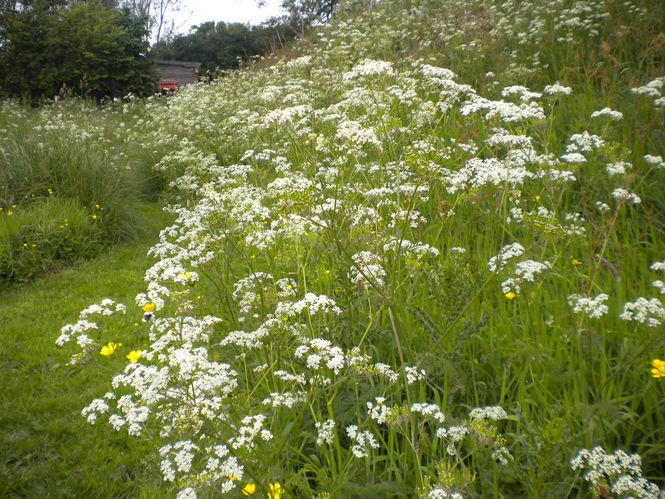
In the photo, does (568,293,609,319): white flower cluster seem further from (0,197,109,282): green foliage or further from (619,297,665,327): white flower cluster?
(0,197,109,282): green foliage

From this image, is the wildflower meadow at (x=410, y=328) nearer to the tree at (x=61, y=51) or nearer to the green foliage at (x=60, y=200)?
the green foliage at (x=60, y=200)

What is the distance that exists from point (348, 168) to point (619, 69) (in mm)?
4336

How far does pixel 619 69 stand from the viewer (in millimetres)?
5582

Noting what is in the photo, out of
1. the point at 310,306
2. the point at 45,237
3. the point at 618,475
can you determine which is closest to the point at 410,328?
the point at 310,306

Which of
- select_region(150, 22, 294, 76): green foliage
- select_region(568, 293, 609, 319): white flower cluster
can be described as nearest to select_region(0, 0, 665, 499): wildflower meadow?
select_region(568, 293, 609, 319): white flower cluster

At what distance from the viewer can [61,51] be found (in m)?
16.5

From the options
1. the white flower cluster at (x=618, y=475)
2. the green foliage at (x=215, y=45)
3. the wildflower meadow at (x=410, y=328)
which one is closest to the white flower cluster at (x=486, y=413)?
the wildflower meadow at (x=410, y=328)

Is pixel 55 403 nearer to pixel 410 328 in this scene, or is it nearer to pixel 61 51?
pixel 410 328

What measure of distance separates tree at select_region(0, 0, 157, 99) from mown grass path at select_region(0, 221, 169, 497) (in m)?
14.2

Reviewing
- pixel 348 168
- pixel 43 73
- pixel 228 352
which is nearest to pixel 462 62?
pixel 348 168

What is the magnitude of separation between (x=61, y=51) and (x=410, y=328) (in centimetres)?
1955

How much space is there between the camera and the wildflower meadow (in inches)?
65.1

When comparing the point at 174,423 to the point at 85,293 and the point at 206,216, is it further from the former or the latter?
the point at 85,293

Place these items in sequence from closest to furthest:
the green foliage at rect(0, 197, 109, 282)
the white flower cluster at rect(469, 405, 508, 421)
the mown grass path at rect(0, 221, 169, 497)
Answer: the white flower cluster at rect(469, 405, 508, 421)
the mown grass path at rect(0, 221, 169, 497)
the green foliage at rect(0, 197, 109, 282)
